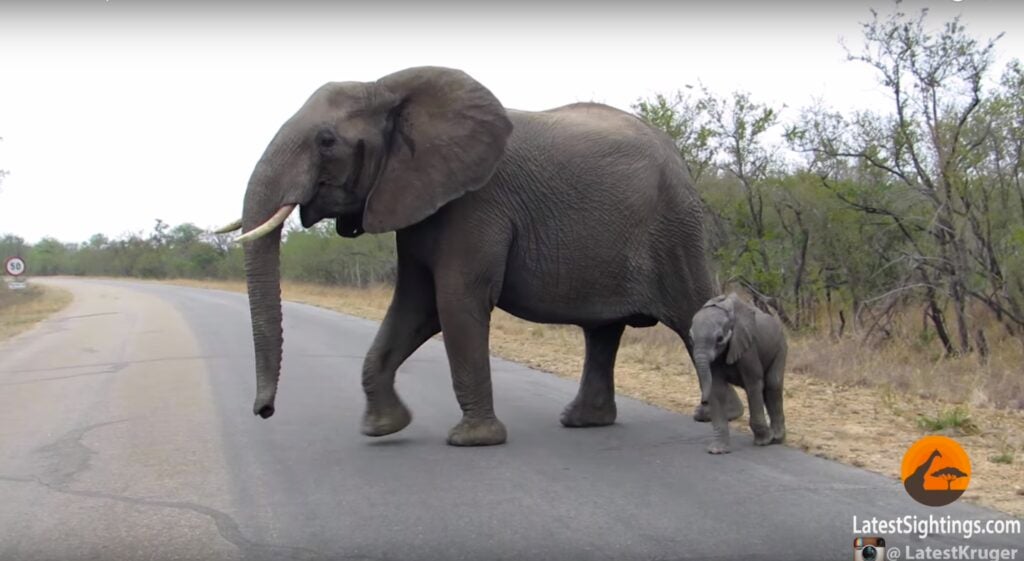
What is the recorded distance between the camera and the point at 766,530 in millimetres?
4832

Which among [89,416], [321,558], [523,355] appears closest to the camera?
[321,558]

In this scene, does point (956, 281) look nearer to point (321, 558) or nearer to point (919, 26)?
point (919, 26)

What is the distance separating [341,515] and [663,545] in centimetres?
170

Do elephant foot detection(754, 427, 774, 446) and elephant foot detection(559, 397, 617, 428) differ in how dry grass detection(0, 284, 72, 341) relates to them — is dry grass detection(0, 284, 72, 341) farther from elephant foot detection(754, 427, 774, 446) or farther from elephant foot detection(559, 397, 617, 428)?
elephant foot detection(754, 427, 774, 446)

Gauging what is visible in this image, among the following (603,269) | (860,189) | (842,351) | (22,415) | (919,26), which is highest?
(919,26)

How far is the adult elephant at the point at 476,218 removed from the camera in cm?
655

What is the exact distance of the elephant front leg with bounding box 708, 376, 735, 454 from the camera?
6559 mm

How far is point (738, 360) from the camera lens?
6.57m

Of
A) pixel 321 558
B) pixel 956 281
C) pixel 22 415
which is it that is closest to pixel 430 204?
pixel 321 558

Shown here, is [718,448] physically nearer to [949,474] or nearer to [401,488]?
[949,474]

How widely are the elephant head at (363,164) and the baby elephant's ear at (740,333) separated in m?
1.94

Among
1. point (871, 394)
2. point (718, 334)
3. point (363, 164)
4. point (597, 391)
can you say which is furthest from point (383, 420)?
point (871, 394)

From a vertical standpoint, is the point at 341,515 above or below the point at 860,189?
below

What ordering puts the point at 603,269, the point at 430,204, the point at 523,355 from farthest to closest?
1. the point at 523,355
2. the point at 603,269
3. the point at 430,204
